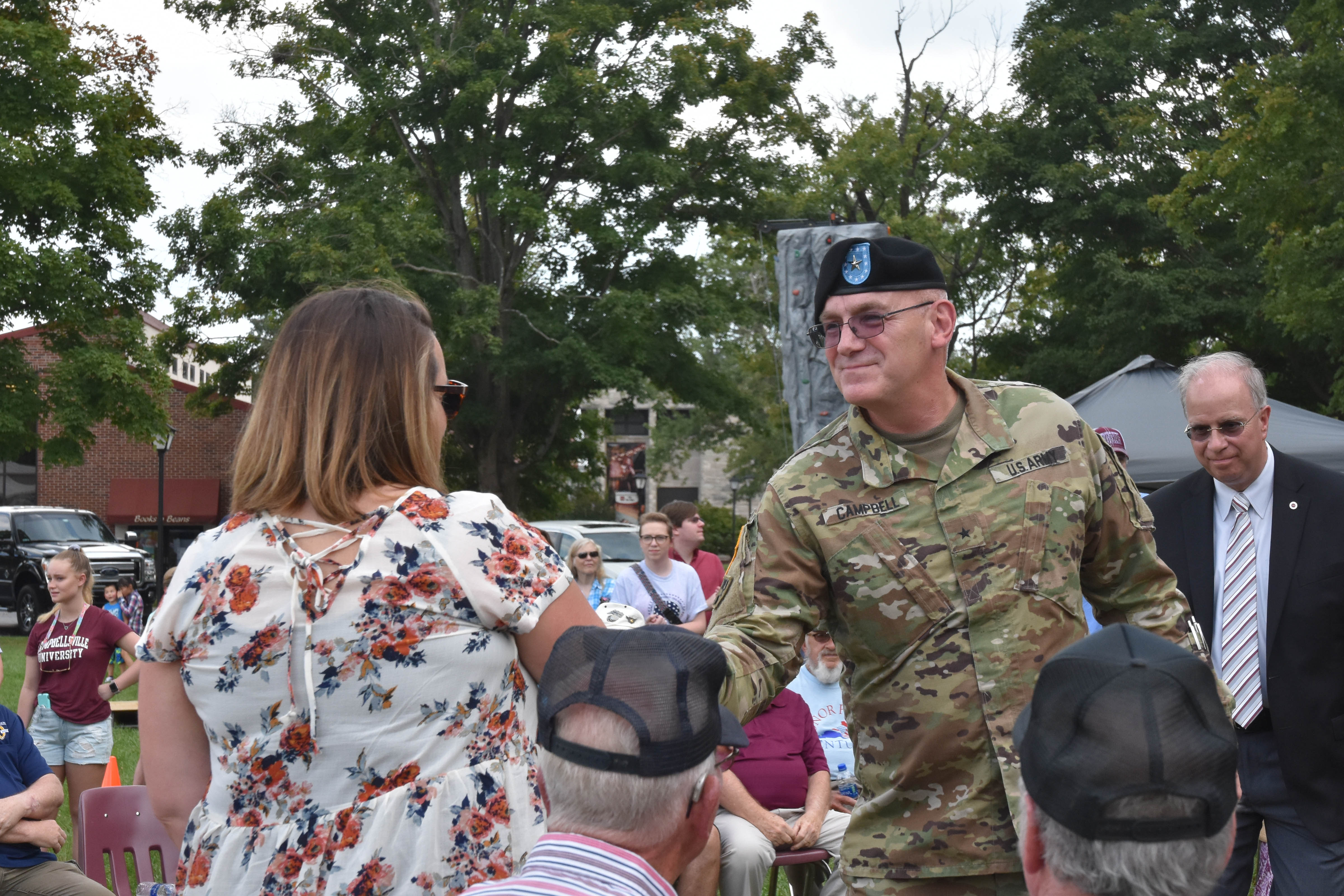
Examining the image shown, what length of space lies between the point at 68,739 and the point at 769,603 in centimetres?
657

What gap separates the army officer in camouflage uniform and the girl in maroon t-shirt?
597 cm

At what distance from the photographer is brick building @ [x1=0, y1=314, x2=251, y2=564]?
40594mm

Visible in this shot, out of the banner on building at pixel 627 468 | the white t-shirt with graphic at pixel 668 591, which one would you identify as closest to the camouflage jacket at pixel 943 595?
the white t-shirt with graphic at pixel 668 591

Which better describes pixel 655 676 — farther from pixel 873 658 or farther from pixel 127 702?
pixel 127 702

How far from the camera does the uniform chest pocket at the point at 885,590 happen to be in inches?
98.8

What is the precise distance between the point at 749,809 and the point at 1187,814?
4.41m

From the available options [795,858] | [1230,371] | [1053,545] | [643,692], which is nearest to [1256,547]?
[1230,371]

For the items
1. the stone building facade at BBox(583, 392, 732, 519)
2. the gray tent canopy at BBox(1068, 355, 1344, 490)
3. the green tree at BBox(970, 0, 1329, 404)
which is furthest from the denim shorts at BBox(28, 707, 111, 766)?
the stone building facade at BBox(583, 392, 732, 519)

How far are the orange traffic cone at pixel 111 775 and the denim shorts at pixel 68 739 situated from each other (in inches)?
3.4

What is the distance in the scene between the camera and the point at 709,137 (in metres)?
26.4

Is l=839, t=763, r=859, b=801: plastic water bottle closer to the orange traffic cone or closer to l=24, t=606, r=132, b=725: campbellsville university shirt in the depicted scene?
the orange traffic cone

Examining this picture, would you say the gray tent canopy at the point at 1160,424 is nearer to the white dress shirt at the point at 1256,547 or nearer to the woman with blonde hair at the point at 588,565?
the woman with blonde hair at the point at 588,565

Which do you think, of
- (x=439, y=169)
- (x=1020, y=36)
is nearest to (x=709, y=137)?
(x=439, y=169)

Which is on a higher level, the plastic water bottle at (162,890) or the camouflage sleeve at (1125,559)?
the camouflage sleeve at (1125,559)
